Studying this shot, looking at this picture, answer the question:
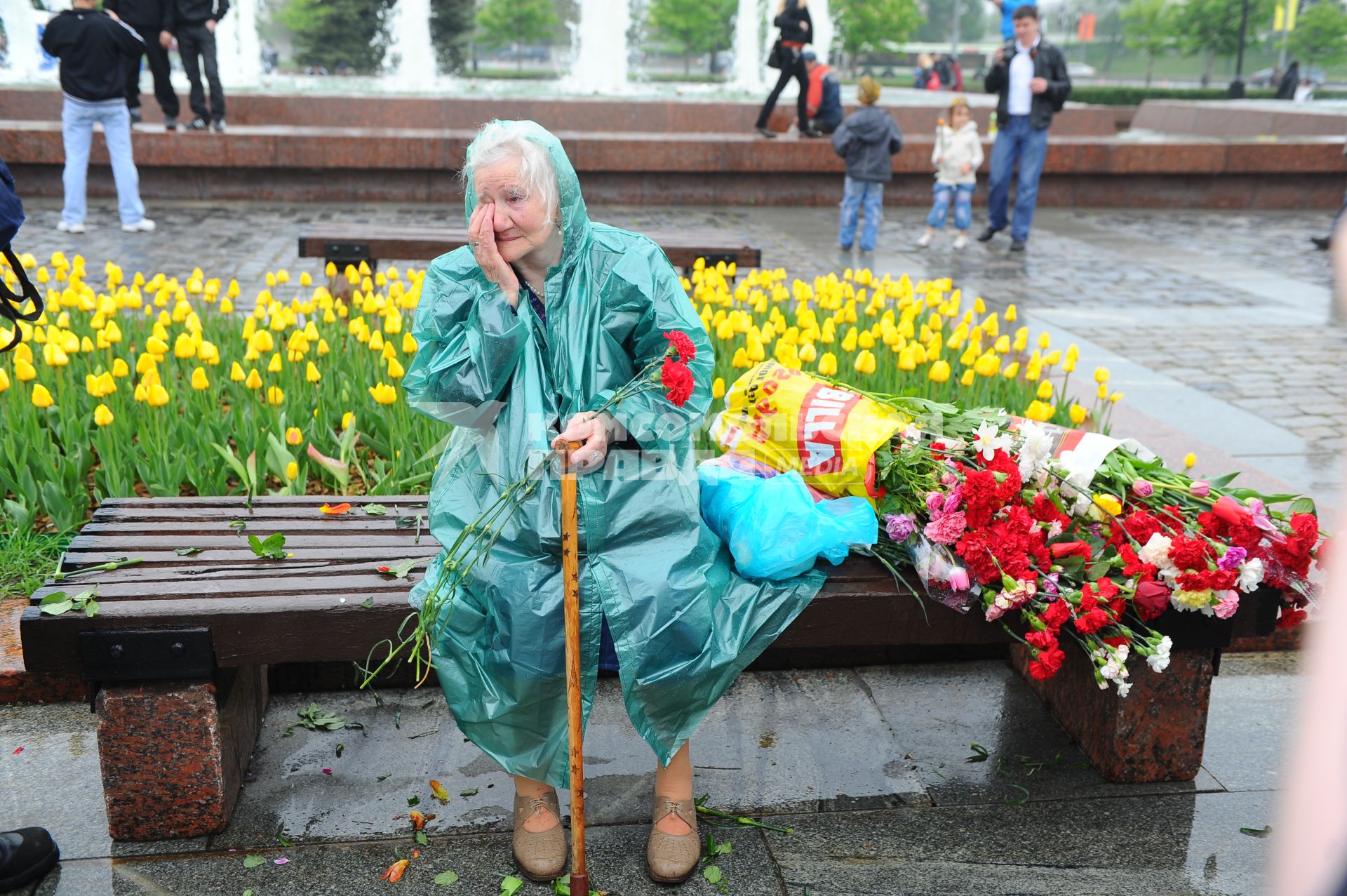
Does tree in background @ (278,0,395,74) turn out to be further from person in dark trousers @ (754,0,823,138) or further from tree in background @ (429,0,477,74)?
person in dark trousers @ (754,0,823,138)

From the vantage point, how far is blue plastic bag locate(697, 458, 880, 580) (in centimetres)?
272

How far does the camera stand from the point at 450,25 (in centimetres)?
4278

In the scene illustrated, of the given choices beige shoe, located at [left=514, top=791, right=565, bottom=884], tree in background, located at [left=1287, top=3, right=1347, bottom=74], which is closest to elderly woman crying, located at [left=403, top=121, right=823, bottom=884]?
beige shoe, located at [left=514, top=791, right=565, bottom=884]

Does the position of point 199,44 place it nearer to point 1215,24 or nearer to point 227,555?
point 227,555

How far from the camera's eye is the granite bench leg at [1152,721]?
2.96m

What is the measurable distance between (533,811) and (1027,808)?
1.21m

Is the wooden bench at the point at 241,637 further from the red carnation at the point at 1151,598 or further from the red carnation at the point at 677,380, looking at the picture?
the red carnation at the point at 677,380

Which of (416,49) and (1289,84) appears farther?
(1289,84)

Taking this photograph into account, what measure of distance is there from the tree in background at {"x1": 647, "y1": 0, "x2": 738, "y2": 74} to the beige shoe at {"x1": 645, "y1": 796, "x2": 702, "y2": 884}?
58.6m

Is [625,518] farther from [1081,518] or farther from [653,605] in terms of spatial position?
[1081,518]

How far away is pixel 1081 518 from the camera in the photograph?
2.97 m

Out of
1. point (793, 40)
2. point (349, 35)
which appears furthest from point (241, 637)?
point (349, 35)

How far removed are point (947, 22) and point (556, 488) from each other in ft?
346

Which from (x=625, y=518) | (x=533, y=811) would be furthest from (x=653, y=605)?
(x=533, y=811)
